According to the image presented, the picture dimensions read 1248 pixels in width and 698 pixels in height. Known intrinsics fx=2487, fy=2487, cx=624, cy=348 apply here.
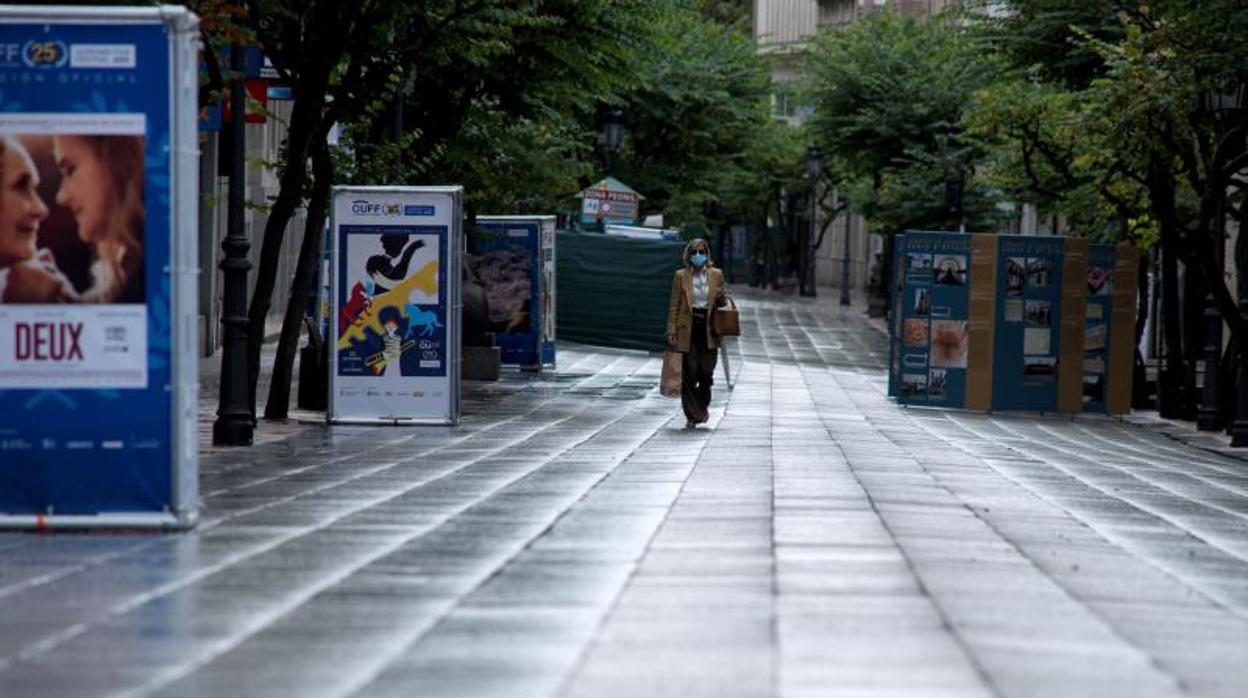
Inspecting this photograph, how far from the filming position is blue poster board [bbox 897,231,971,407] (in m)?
30.5

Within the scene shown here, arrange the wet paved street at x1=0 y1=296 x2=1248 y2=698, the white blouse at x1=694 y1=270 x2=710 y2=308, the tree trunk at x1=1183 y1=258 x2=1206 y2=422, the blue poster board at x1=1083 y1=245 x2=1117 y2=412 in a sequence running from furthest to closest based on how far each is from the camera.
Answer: the tree trunk at x1=1183 y1=258 x2=1206 y2=422 < the blue poster board at x1=1083 y1=245 x2=1117 y2=412 < the white blouse at x1=694 y1=270 x2=710 y2=308 < the wet paved street at x1=0 y1=296 x2=1248 y2=698

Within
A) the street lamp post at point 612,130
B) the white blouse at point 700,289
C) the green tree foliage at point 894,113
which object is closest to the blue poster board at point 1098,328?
the white blouse at point 700,289

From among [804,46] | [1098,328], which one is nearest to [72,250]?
[1098,328]

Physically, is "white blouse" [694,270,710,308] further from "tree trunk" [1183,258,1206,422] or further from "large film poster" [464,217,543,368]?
"large film poster" [464,217,543,368]

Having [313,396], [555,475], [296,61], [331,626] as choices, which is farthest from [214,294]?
[331,626]

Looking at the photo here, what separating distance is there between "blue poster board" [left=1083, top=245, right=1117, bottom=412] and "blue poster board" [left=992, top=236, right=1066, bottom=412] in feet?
1.39

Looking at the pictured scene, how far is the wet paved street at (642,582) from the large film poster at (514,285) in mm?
17478

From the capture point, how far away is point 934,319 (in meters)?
30.8

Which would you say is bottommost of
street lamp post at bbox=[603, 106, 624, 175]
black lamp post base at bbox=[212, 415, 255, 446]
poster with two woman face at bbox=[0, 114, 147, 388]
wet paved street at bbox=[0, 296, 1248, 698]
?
black lamp post base at bbox=[212, 415, 255, 446]

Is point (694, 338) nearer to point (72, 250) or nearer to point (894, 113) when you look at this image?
point (72, 250)

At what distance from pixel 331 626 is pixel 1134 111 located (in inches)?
824

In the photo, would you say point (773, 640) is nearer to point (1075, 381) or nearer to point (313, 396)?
point (313, 396)

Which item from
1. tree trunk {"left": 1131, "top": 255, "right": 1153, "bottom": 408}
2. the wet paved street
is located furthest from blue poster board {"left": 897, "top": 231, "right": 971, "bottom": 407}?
the wet paved street

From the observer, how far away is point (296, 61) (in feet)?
65.9
